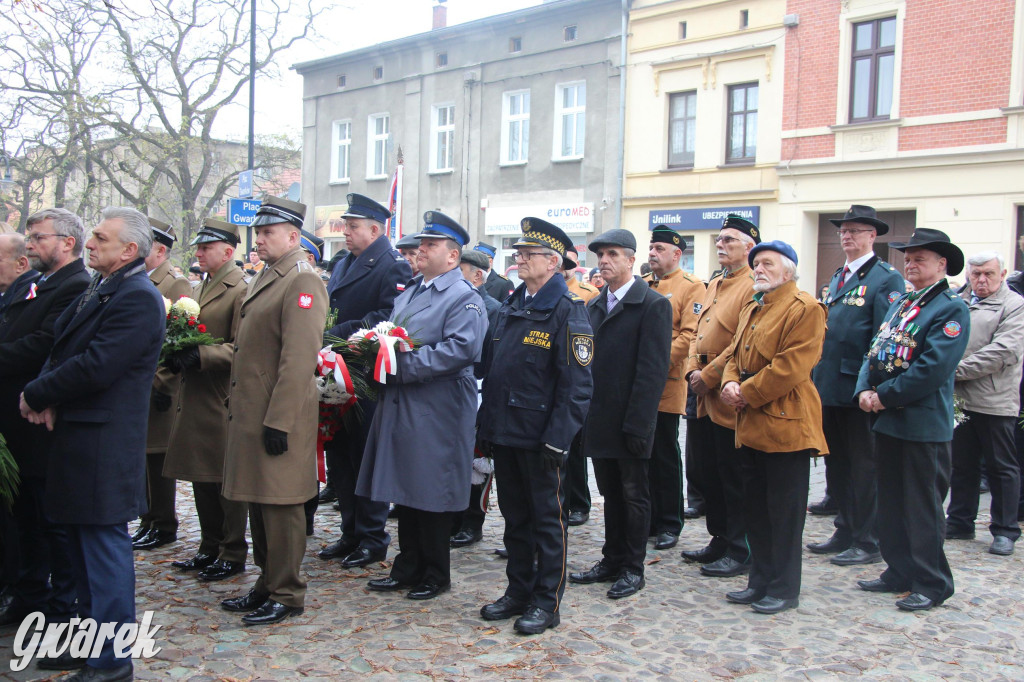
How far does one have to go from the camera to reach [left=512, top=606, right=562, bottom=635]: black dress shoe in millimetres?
4852

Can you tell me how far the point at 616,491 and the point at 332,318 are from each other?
227 centimetres

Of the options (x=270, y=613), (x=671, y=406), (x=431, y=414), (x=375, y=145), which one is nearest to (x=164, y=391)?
(x=270, y=613)

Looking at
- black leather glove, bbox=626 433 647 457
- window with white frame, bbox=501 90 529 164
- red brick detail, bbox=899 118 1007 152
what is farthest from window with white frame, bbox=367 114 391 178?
black leather glove, bbox=626 433 647 457

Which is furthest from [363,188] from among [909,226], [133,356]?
[133,356]

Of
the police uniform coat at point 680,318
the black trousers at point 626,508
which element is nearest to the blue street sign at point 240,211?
the police uniform coat at point 680,318

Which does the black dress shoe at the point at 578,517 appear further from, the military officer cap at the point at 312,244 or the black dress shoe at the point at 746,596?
the military officer cap at the point at 312,244

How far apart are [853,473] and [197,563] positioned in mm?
4637

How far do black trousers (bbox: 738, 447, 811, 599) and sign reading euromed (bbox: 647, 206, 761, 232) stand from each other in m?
15.5

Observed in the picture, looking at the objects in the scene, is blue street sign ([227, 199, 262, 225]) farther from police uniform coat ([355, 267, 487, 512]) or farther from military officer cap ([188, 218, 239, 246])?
police uniform coat ([355, 267, 487, 512])

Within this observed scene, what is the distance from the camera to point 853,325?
21.8 ft

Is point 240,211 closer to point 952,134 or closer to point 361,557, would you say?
point 361,557

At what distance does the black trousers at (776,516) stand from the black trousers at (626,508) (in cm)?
64

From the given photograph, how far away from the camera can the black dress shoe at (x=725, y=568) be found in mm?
5949

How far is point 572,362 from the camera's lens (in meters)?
5.01
